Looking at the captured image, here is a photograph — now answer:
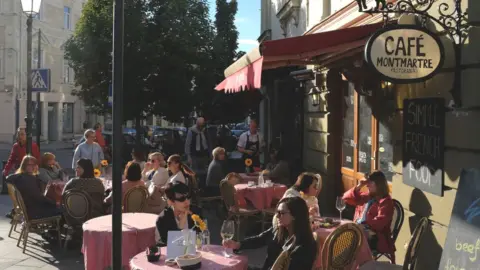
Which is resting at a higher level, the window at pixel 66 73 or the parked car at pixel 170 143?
the window at pixel 66 73

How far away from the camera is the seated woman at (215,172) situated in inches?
376

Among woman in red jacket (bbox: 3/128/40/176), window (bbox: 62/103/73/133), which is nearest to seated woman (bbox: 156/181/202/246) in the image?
woman in red jacket (bbox: 3/128/40/176)

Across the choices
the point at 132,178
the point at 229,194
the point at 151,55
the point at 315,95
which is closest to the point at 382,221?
the point at 229,194

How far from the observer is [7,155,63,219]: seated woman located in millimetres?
7461

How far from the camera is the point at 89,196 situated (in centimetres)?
735

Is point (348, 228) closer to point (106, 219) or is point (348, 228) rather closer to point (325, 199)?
point (106, 219)

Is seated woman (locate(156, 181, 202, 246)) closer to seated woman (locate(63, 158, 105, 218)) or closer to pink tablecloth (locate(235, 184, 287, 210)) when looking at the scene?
seated woman (locate(63, 158, 105, 218))

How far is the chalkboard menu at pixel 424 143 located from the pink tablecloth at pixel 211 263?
258 centimetres

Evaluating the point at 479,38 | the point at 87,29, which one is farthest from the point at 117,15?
the point at 87,29

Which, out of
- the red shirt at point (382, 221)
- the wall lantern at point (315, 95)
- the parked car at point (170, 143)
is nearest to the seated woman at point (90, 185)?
the red shirt at point (382, 221)

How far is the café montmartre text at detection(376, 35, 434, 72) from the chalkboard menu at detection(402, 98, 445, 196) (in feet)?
2.14

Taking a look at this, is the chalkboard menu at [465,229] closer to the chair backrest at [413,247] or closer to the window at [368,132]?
the chair backrest at [413,247]

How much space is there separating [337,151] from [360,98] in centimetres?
169


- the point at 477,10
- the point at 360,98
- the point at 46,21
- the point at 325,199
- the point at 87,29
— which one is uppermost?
the point at 46,21
